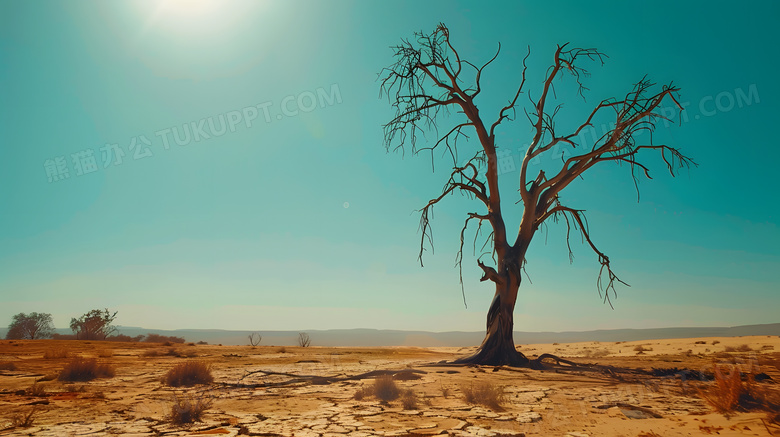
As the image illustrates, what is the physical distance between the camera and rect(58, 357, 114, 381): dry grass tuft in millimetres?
8055

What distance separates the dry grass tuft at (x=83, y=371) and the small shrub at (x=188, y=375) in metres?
1.73

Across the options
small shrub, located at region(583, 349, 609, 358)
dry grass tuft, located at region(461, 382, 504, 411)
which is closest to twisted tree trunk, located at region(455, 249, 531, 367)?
dry grass tuft, located at region(461, 382, 504, 411)

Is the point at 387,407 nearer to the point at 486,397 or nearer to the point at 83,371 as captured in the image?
the point at 486,397

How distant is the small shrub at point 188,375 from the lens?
741 centimetres

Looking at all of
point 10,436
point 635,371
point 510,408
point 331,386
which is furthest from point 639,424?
point 10,436

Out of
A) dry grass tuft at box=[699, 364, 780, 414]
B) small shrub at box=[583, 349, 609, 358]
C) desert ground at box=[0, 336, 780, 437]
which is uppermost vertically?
dry grass tuft at box=[699, 364, 780, 414]

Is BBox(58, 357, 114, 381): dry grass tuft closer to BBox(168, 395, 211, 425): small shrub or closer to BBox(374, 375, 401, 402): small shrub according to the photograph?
BBox(168, 395, 211, 425): small shrub

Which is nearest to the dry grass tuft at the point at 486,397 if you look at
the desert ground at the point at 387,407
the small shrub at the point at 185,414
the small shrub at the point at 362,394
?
the desert ground at the point at 387,407

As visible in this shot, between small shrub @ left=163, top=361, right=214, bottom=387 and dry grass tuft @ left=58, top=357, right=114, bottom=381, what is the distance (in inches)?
68.3

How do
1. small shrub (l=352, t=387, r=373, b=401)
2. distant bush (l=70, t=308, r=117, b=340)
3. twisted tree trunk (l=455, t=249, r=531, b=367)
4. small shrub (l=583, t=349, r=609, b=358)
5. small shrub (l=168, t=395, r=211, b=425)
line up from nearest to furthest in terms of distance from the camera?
small shrub (l=168, t=395, r=211, b=425), small shrub (l=352, t=387, r=373, b=401), twisted tree trunk (l=455, t=249, r=531, b=367), small shrub (l=583, t=349, r=609, b=358), distant bush (l=70, t=308, r=117, b=340)

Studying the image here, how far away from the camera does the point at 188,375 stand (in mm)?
7535

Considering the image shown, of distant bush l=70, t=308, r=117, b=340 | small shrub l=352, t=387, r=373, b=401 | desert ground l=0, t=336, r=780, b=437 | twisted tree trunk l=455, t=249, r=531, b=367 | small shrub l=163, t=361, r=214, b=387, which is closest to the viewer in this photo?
desert ground l=0, t=336, r=780, b=437

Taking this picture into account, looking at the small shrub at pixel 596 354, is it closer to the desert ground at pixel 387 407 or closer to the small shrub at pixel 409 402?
the desert ground at pixel 387 407

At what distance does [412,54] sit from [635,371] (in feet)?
33.3
